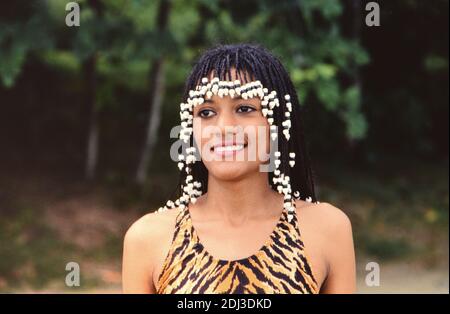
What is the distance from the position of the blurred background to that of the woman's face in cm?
613

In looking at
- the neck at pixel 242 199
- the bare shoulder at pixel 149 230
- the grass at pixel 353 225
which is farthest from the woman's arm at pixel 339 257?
the grass at pixel 353 225

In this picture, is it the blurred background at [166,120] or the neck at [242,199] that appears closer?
the neck at [242,199]

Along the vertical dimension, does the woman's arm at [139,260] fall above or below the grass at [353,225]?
below

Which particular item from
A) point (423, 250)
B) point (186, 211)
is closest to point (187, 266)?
point (186, 211)

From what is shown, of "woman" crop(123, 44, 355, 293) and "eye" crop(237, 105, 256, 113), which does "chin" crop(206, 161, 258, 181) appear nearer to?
"woman" crop(123, 44, 355, 293)

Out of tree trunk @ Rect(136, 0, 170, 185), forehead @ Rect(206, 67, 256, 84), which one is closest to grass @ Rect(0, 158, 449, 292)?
tree trunk @ Rect(136, 0, 170, 185)

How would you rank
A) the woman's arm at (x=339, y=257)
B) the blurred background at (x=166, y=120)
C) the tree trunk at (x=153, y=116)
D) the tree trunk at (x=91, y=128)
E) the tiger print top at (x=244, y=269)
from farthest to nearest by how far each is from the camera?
the tree trunk at (x=91, y=128) → the tree trunk at (x=153, y=116) → the blurred background at (x=166, y=120) → the woman's arm at (x=339, y=257) → the tiger print top at (x=244, y=269)

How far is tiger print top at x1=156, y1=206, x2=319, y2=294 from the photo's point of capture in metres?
2.97

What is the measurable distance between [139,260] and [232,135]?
624 mm

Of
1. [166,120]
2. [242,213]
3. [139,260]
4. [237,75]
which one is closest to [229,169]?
[242,213]

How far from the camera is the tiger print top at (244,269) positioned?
9.74 ft

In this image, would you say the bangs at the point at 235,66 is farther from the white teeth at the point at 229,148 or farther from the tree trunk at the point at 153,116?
the tree trunk at the point at 153,116

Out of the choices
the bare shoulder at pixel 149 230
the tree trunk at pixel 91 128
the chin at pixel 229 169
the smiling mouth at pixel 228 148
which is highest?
the tree trunk at pixel 91 128

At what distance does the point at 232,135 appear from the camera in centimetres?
307
